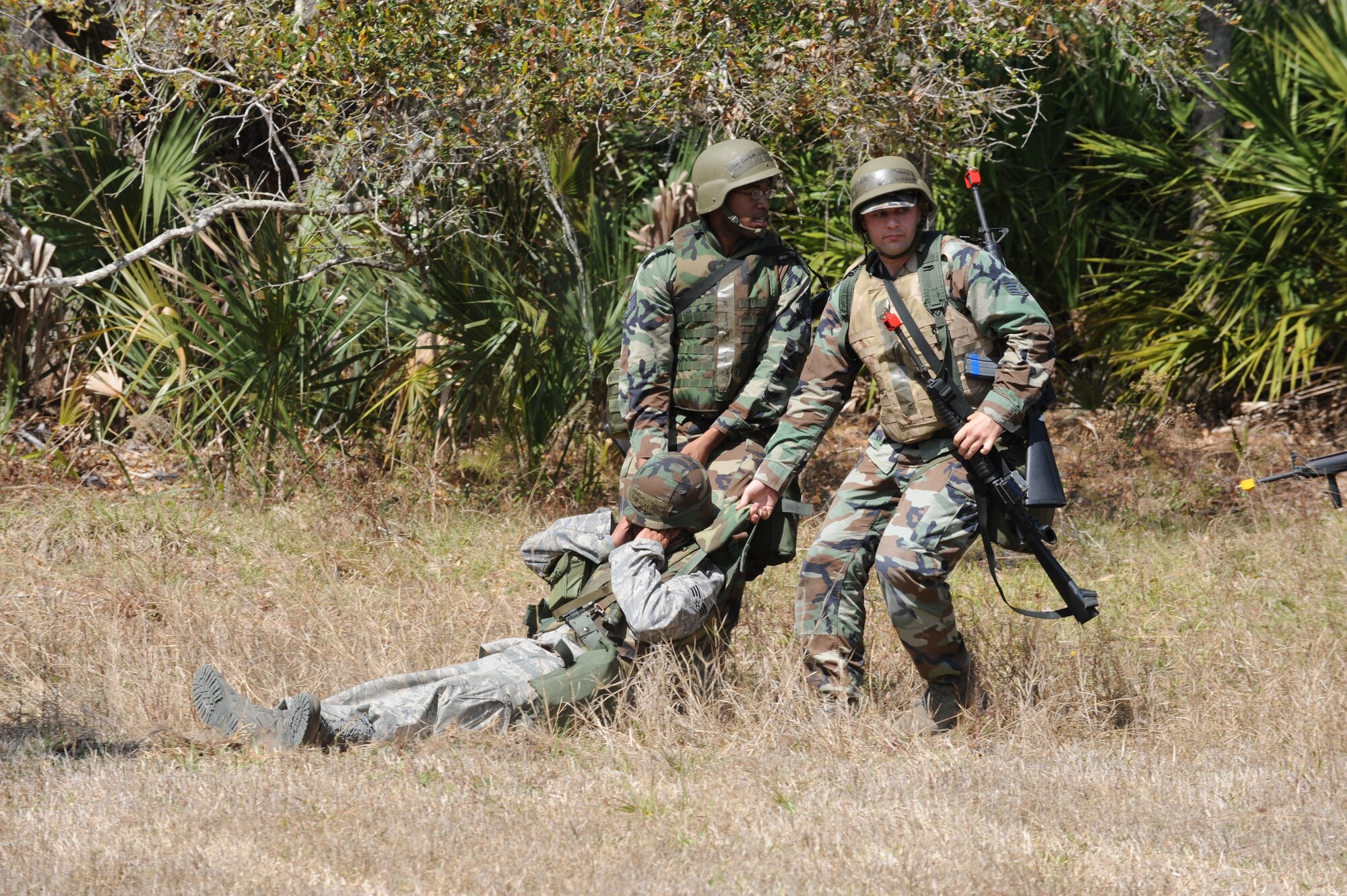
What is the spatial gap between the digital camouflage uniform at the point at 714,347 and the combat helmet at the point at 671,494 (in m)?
0.40

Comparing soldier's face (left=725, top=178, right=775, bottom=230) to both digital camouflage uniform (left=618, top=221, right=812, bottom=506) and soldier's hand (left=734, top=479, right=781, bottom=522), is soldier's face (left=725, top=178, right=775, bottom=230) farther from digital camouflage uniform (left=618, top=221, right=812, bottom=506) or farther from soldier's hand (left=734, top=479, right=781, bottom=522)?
soldier's hand (left=734, top=479, right=781, bottom=522)

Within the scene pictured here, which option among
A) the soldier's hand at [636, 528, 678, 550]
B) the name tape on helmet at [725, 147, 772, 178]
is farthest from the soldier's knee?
the name tape on helmet at [725, 147, 772, 178]

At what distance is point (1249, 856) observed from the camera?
358cm

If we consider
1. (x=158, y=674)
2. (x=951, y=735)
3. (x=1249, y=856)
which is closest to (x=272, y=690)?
(x=158, y=674)

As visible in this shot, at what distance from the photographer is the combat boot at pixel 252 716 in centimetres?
434

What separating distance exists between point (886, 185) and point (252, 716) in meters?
2.68

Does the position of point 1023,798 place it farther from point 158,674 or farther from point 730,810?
point 158,674

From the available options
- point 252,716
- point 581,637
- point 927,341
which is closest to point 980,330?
point 927,341

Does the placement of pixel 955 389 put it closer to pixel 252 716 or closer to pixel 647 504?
pixel 647 504

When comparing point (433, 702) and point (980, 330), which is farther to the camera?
point (980, 330)

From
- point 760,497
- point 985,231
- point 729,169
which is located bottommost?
point 760,497

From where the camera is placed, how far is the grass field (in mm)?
3490

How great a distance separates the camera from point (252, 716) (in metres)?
4.49

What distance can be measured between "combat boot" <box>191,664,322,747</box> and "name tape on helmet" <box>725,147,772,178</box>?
2.32 m
